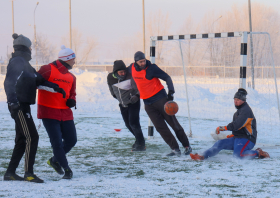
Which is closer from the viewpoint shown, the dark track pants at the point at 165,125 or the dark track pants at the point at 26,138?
the dark track pants at the point at 26,138

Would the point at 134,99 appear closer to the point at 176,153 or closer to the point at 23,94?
the point at 176,153

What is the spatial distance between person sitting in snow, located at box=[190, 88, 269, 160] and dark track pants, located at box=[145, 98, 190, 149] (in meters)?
0.62

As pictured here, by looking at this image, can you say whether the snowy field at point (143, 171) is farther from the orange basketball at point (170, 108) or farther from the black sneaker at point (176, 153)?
the orange basketball at point (170, 108)

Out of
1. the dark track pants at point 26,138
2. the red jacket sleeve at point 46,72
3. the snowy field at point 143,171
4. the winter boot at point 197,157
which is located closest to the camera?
the snowy field at point 143,171

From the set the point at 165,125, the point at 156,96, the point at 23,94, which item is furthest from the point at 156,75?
the point at 23,94

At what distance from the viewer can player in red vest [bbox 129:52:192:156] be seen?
6309 mm

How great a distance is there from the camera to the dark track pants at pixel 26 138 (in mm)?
4484

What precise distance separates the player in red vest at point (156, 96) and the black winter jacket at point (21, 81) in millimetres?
2179

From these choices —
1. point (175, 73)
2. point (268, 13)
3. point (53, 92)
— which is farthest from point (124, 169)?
point (268, 13)

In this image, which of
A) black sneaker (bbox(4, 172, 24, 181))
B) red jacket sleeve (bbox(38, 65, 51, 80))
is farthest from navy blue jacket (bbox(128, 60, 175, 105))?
black sneaker (bbox(4, 172, 24, 181))

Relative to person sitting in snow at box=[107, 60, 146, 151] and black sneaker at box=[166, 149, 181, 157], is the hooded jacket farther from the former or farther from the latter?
black sneaker at box=[166, 149, 181, 157]

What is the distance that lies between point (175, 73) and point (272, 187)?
27.9ft

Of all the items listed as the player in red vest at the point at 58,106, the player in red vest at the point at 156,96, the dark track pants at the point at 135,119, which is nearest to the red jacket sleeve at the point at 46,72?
the player in red vest at the point at 58,106

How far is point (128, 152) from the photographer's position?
6645 millimetres
